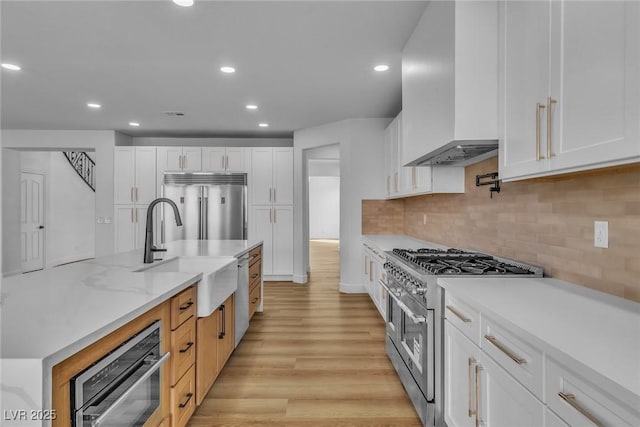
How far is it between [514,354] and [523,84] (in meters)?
1.23

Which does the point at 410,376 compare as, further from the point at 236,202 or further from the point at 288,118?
the point at 236,202

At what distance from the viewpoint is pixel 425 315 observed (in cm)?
199

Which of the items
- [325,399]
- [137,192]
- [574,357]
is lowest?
[325,399]

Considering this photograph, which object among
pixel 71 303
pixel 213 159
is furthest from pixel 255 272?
pixel 213 159

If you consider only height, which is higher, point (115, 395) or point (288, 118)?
point (288, 118)

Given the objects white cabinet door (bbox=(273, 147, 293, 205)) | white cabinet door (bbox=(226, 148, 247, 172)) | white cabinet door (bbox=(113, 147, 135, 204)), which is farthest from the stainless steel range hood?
white cabinet door (bbox=(113, 147, 135, 204))

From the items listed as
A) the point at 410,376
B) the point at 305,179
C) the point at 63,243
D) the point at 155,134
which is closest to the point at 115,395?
the point at 410,376

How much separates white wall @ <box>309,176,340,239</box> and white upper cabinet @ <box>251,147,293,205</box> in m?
8.43

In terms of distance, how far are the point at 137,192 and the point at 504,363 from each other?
6.40 metres

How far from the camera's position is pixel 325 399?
237 cm

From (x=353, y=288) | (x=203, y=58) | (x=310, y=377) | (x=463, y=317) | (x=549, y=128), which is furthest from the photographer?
(x=353, y=288)

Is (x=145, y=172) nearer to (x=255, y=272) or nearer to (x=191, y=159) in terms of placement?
(x=191, y=159)

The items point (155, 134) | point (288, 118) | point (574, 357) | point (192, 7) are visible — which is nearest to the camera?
point (574, 357)

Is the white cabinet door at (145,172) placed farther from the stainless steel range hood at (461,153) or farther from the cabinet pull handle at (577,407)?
the cabinet pull handle at (577,407)
